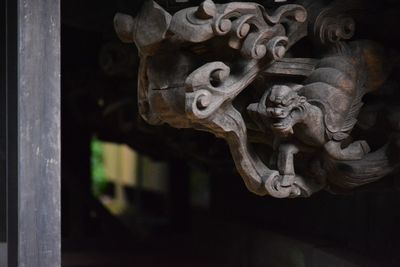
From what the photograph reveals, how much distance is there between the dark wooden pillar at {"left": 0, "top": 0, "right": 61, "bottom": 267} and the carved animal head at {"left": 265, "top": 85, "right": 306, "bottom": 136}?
702 millimetres

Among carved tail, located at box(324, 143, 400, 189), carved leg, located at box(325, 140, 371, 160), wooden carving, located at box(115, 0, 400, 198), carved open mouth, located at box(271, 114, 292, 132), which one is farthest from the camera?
carved tail, located at box(324, 143, 400, 189)

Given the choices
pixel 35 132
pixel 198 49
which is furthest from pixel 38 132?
pixel 198 49

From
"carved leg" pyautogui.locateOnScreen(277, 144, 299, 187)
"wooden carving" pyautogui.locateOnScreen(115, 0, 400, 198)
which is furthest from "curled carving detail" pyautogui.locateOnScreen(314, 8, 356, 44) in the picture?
"carved leg" pyautogui.locateOnScreen(277, 144, 299, 187)

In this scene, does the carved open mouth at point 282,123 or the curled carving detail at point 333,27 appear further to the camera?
the curled carving detail at point 333,27

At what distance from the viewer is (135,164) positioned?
12.3 metres

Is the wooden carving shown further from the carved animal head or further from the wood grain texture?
the wood grain texture

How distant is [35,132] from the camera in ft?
7.84

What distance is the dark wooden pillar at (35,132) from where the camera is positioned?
238 centimetres

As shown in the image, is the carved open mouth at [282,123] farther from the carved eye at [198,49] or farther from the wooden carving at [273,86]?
the carved eye at [198,49]

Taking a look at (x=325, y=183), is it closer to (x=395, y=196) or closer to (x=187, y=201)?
(x=395, y=196)

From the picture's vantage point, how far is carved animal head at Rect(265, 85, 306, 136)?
2654 millimetres

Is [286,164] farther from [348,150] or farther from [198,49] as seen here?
[198,49]

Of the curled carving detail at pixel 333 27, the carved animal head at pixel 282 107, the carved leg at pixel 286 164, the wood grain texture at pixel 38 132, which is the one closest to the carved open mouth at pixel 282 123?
the carved animal head at pixel 282 107

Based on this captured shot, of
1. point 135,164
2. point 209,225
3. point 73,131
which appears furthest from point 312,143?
point 135,164
